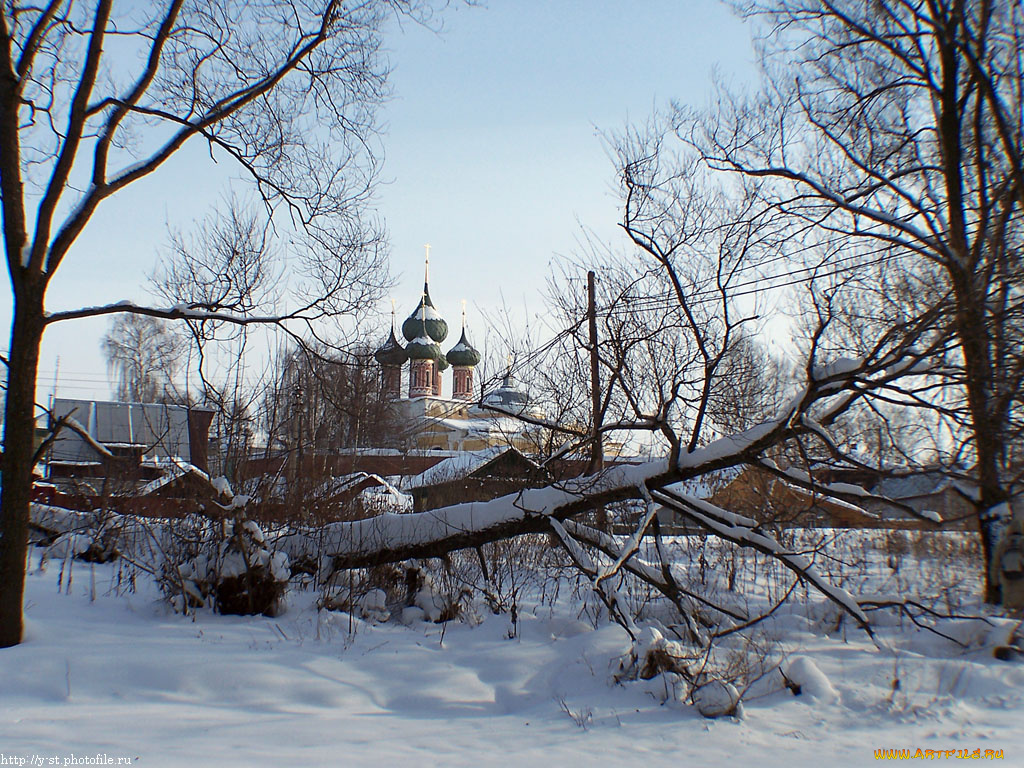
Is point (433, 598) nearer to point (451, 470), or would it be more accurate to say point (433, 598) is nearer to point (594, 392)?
point (594, 392)

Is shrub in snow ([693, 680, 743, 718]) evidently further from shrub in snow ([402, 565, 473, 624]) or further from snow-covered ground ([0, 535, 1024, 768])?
shrub in snow ([402, 565, 473, 624])

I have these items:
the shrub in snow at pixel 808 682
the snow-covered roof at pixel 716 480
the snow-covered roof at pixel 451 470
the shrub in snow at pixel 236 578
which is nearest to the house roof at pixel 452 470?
the snow-covered roof at pixel 451 470

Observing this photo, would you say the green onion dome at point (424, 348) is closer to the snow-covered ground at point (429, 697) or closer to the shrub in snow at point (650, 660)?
the snow-covered ground at point (429, 697)

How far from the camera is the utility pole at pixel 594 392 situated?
22.5 feet

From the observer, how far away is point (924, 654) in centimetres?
626

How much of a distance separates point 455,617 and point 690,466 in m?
2.79

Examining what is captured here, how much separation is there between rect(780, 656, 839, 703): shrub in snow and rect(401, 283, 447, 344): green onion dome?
4693cm

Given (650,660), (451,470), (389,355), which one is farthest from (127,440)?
(650,660)

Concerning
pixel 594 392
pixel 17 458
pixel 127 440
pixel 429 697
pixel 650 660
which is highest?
pixel 594 392

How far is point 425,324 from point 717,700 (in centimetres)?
4781

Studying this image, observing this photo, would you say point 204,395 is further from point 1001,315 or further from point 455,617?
point 1001,315

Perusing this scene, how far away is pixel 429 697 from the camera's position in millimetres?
4777

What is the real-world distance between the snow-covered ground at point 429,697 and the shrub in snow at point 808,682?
0.04 ft
